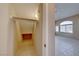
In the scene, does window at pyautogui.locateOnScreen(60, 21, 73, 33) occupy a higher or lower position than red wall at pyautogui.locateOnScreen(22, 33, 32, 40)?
higher

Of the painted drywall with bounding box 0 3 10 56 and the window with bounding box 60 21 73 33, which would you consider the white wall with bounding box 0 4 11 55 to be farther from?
the window with bounding box 60 21 73 33

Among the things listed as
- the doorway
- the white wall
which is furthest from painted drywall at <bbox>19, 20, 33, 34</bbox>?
the white wall

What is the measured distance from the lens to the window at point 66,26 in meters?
1.00

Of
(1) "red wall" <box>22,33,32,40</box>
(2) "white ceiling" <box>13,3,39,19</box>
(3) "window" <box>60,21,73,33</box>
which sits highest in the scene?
(2) "white ceiling" <box>13,3,39,19</box>

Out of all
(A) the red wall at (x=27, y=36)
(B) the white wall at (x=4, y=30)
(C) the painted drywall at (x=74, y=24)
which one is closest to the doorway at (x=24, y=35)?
(A) the red wall at (x=27, y=36)

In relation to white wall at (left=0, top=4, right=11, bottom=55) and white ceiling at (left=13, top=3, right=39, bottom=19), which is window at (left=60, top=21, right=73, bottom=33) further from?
white wall at (left=0, top=4, right=11, bottom=55)

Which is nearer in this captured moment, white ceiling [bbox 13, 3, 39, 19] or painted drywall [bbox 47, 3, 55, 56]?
painted drywall [bbox 47, 3, 55, 56]

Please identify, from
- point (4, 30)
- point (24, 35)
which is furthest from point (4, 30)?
point (24, 35)

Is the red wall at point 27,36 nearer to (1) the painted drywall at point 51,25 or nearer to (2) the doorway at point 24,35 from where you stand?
(2) the doorway at point 24,35

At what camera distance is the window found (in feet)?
3.29

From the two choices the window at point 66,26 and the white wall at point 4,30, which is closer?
the white wall at point 4,30

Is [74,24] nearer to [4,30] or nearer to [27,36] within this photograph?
[27,36]

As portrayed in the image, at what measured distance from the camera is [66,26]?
1015 mm

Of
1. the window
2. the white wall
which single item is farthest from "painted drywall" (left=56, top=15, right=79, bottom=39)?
the white wall
